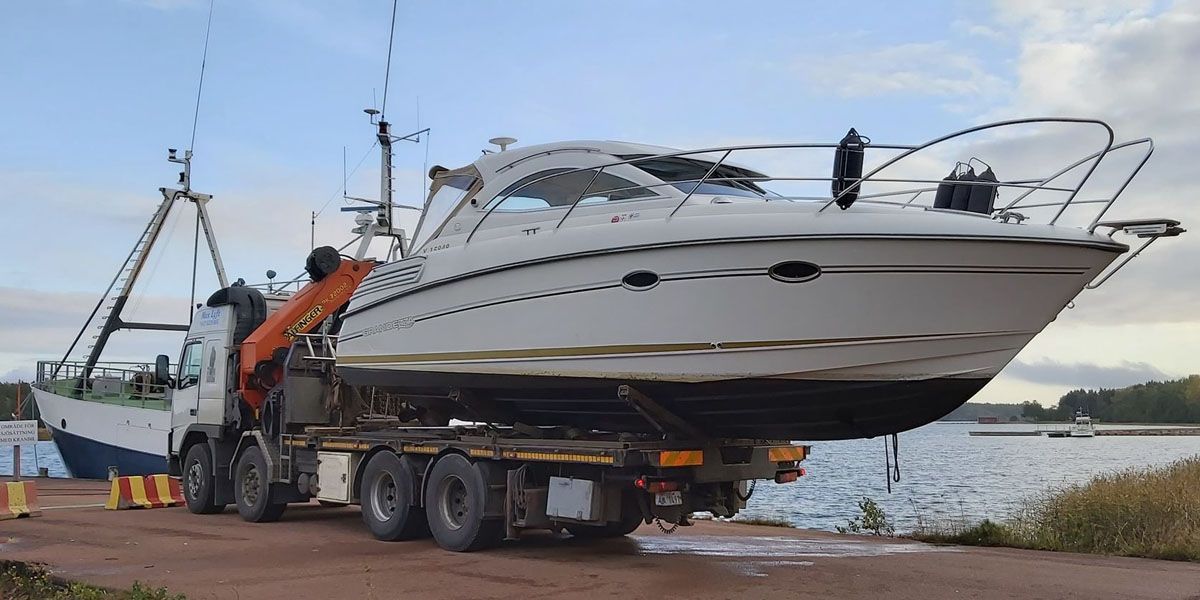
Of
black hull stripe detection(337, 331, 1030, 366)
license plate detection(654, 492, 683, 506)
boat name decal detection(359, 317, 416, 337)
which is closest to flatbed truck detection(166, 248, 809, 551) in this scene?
license plate detection(654, 492, 683, 506)

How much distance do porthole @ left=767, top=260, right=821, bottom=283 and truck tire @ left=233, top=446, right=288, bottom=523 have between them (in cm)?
796

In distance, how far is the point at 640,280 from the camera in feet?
24.8

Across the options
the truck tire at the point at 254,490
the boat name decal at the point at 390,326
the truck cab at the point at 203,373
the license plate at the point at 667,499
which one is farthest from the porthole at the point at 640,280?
the truck cab at the point at 203,373

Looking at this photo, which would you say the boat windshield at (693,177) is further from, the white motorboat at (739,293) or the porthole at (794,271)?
the porthole at (794,271)

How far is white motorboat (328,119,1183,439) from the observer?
6.77 meters

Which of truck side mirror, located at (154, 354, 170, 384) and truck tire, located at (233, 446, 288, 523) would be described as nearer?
truck tire, located at (233, 446, 288, 523)

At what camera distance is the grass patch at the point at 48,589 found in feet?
21.9

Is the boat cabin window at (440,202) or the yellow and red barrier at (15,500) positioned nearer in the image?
the boat cabin window at (440,202)

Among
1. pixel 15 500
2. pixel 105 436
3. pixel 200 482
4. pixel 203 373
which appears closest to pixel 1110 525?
pixel 200 482

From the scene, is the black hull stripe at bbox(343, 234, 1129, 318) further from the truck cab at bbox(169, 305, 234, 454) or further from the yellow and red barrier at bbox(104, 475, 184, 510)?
the yellow and red barrier at bbox(104, 475, 184, 510)

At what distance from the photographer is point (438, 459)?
9.91 metres

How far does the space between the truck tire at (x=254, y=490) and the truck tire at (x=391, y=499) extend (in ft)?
7.12

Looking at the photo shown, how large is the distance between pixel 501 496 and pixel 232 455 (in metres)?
5.78

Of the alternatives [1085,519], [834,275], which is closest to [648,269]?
[834,275]
